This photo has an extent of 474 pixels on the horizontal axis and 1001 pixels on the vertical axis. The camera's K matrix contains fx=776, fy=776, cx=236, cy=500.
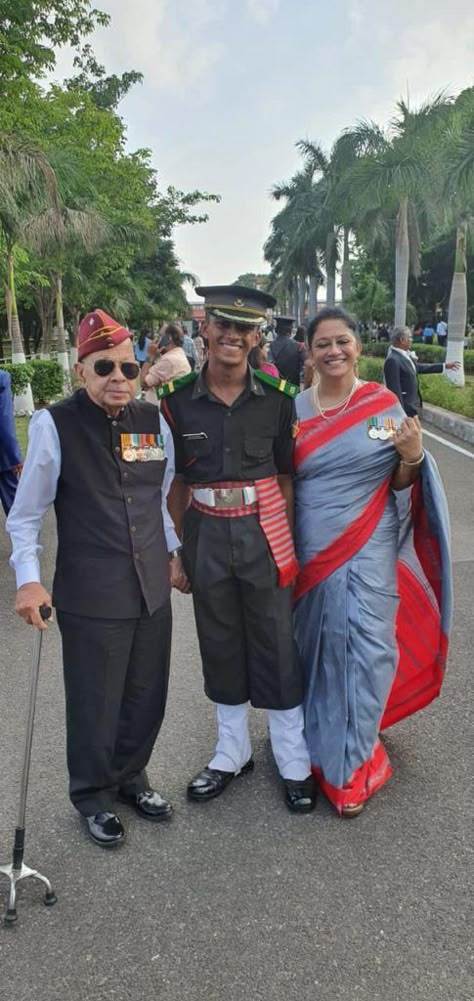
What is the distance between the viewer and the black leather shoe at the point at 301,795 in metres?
2.86

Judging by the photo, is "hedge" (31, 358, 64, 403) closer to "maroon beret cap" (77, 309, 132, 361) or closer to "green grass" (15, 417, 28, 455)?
"green grass" (15, 417, 28, 455)

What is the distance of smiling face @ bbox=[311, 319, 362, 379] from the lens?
113 inches

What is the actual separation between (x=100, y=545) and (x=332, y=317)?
1.24 meters

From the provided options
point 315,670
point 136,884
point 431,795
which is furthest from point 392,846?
point 136,884

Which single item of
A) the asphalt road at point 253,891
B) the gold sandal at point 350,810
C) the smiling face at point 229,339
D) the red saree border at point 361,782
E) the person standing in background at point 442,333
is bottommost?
the asphalt road at point 253,891

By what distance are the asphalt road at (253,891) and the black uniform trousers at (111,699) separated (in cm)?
19

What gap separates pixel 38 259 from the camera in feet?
60.9

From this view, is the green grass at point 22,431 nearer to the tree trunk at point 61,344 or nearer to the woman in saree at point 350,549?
the tree trunk at point 61,344

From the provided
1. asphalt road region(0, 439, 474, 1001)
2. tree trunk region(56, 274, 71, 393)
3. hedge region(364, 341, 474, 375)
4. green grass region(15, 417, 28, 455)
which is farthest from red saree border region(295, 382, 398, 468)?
hedge region(364, 341, 474, 375)

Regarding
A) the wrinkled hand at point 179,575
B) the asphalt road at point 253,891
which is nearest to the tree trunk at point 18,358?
the asphalt road at point 253,891

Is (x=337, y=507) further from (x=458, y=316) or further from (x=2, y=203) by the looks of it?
(x=458, y=316)

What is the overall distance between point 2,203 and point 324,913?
33.0 ft

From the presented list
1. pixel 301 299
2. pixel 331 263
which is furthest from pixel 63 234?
pixel 301 299

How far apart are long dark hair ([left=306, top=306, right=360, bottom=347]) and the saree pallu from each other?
9.0 inches
